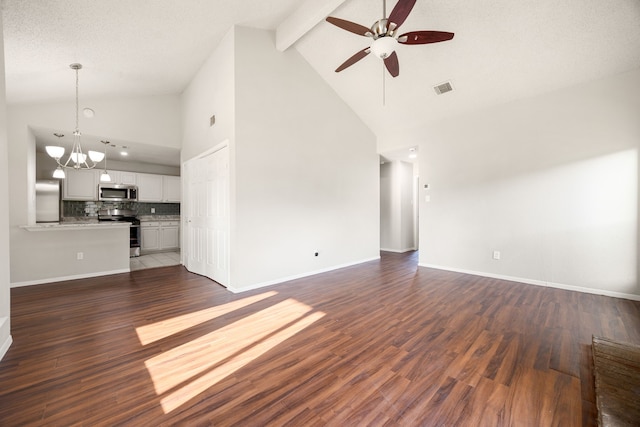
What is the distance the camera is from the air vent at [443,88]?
4.08m

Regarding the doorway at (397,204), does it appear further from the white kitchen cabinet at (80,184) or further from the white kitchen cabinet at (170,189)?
the white kitchen cabinet at (80,184)

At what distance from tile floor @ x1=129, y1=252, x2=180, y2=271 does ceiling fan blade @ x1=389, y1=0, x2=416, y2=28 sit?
5.83 meters

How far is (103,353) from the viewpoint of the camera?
2035mm

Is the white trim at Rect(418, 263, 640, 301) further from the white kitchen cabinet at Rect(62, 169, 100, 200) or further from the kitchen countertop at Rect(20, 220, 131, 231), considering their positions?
the white kitchen cabinet at Rect(62, 169, 100, 200)

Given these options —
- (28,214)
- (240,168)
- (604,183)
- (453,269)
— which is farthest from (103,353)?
(604,183)

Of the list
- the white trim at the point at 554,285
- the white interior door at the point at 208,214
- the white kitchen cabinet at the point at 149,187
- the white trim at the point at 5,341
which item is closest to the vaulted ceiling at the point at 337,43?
the white interior door at the point at 208,214

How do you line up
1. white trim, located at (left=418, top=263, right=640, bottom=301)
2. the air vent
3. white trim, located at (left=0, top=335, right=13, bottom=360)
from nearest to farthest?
white trim, located at (left=0, top=335, right=13, bottom=360)
white trim, located at (left=418, top=263, right=640, bottom=301)
the air vent

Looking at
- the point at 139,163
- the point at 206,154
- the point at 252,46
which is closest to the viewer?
the point at 252,46

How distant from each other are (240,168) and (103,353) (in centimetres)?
243

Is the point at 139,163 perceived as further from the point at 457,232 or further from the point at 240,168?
the point at 457,232

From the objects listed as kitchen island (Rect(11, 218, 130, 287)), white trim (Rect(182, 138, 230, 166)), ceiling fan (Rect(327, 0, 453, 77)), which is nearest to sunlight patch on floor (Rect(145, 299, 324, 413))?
white trim (Rect(182, 138, 230, 166))

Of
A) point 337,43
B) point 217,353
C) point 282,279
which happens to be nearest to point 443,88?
point 337,43

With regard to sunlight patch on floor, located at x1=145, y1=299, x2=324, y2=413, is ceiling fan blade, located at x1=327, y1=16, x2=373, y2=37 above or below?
above

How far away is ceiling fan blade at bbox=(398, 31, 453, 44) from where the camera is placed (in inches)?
94.9
